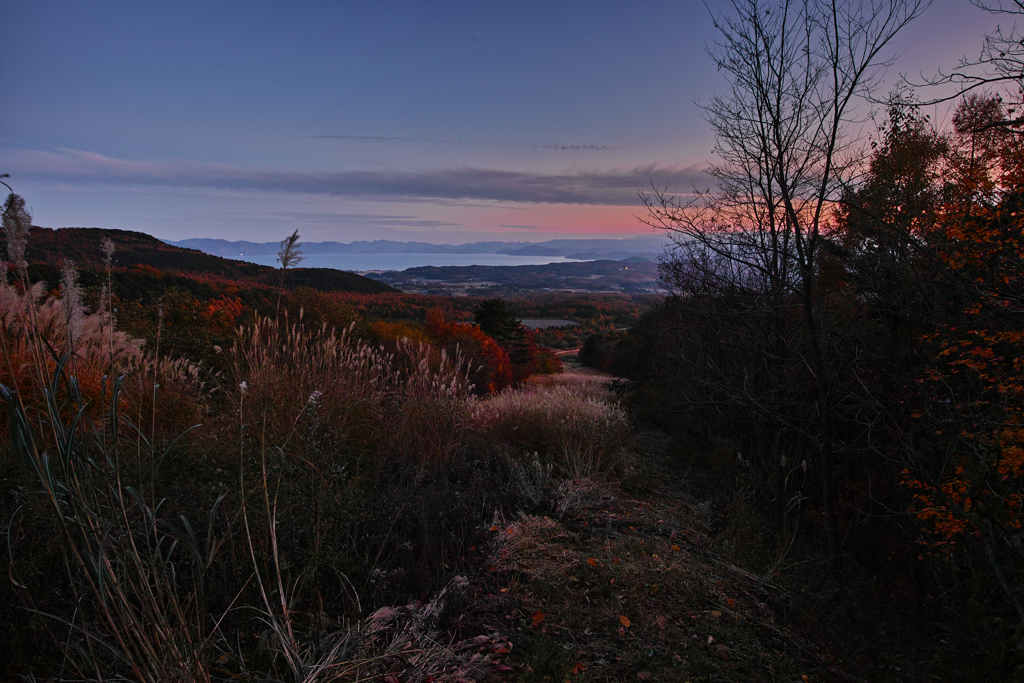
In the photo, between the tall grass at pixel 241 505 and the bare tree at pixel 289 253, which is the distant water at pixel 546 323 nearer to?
the tall grass at pixel 241 505

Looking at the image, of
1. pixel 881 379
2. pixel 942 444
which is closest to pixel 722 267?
pixel 881 379

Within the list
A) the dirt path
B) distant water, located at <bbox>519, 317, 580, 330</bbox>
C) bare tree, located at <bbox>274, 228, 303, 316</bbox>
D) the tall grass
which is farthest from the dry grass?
distant water, located at <bbox>519, 317, 580, 330</bbox>

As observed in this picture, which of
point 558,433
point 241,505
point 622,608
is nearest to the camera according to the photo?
point 241,505

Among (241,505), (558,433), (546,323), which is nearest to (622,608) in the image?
(241,505)

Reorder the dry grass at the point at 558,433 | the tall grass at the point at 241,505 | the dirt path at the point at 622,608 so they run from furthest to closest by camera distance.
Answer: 1. the dry grass at the point at 558,433
2. the dirt path at the point at 622,608
3. the tall grass at the point at 241,505

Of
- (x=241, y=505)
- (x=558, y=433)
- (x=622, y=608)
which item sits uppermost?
(x=241, y=505)

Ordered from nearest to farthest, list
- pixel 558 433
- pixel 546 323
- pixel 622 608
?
1. pixel 622 608
2. pixel 558 433
3. pixel 546 323

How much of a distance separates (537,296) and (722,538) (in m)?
85.3

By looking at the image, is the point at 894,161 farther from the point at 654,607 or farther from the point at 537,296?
the point at 537,296

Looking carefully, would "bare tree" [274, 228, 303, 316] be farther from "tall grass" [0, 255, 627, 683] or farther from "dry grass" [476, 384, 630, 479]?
"dry grass" [476, 384, 630, 479]

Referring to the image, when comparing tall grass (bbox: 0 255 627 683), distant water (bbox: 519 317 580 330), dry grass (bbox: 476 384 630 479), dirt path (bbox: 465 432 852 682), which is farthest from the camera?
distant water (bbox: 519 317 580 330)

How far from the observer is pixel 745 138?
593cm

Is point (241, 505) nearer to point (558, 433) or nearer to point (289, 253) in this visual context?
point (289, 253)

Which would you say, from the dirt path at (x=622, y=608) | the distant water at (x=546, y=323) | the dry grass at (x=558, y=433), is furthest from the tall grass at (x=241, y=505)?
the distant water at (x=546, y=323)
